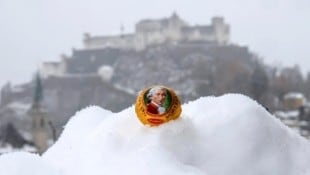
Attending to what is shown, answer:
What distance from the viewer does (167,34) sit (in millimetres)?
78938

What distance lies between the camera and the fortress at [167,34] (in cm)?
7781

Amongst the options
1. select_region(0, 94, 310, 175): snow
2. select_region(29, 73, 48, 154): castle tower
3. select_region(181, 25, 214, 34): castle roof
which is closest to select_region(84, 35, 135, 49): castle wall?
select_region(181, 25, 214, 34): castle roof

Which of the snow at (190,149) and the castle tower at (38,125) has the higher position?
the snow at (190,149)

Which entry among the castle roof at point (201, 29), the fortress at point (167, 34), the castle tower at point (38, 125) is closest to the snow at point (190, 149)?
the castle tower at point (38, 125)

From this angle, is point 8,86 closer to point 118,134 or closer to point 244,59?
point 244,59

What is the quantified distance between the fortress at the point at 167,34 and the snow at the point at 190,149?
7482 cm

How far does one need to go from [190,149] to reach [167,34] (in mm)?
76760

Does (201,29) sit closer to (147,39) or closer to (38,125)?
(147,39)

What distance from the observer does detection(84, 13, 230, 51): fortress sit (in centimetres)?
7781

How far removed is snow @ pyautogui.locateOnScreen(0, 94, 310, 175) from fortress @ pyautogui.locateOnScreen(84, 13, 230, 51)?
7482 cm

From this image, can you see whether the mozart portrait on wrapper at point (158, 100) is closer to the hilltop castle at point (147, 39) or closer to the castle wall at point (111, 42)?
the hilltop castle at point (147, 39)

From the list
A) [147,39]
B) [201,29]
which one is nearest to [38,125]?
[201,29]

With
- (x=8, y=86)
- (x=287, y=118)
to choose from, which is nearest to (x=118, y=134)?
(x=287, y=118)

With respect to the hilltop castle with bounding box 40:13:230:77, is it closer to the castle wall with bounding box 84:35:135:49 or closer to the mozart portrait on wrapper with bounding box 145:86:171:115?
the castle wall with bounding box 84:35:135:49
